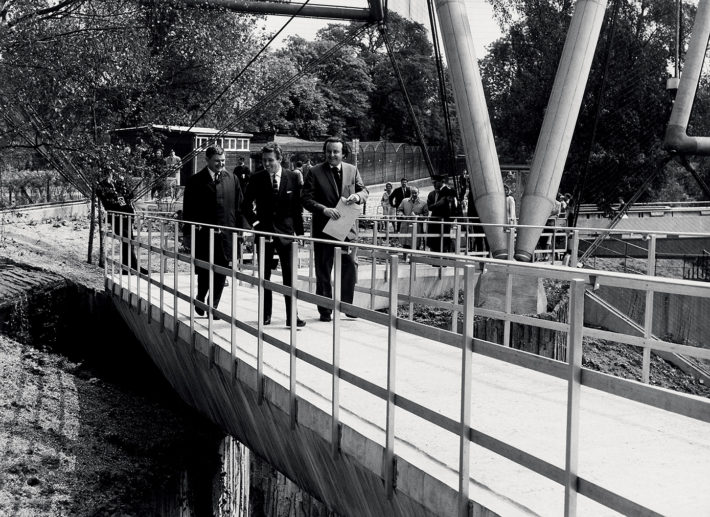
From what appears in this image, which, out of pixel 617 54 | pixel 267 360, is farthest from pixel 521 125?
pixel 267 360

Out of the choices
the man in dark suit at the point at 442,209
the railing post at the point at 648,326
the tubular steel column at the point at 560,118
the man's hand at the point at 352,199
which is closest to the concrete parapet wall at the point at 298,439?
the railing post at the point at 648,326

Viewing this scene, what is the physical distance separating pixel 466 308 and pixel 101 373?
32.0 ft


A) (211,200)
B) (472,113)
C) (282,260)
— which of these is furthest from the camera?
(472,113)

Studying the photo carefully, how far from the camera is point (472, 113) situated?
43.9ft

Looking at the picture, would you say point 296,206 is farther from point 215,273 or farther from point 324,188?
point 215,273

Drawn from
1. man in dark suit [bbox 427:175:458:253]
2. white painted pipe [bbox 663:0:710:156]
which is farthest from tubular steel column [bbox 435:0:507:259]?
man in dark suit [bbox 427:175:458:253]

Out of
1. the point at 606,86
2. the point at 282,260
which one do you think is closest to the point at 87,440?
the point at 282,260

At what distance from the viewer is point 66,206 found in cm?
3038

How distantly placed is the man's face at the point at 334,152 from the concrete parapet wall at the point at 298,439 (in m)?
1.95

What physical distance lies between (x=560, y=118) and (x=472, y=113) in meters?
1.09

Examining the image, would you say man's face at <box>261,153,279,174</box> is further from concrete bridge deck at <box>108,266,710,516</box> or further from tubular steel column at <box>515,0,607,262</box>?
tubular steel column at <box>515,0,607,262</box>

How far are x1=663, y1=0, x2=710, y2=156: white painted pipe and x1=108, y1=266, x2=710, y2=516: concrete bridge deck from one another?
39.7 feet

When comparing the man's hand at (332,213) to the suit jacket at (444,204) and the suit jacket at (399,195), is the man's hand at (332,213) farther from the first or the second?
the suit jacket at (399,195)

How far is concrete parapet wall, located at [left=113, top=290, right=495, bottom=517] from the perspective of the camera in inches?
196
